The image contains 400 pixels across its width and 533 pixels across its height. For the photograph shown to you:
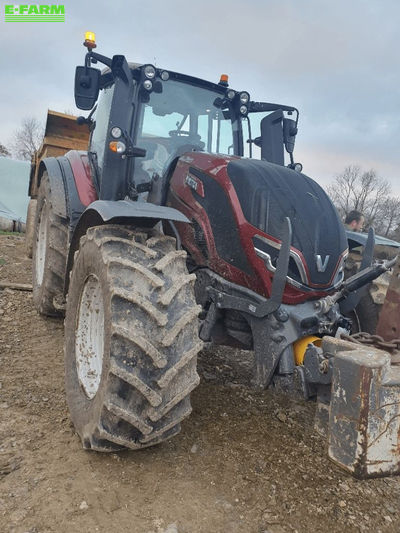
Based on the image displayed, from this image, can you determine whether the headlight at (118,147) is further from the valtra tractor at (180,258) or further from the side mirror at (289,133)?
the side mirror at (289,133)

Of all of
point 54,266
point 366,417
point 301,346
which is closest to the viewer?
point 366,417

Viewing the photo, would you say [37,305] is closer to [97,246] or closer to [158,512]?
[97,246]

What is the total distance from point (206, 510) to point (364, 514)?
30.6 inches

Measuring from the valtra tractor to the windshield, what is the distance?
0.4 inches

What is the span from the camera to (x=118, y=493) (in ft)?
6.78

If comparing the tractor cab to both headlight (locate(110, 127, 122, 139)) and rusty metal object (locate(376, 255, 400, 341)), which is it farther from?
rusty metal object (locate(376, 255, 400, 341))

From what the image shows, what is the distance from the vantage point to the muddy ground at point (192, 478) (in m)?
1.96

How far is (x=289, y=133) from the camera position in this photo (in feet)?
12.8

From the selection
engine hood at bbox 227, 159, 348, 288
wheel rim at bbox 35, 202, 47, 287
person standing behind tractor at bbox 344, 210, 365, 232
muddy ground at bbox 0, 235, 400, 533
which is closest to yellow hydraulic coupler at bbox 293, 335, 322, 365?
engine hood at bbox 227, 159, 348, 288

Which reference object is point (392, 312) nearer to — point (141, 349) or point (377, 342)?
point (377, 342)

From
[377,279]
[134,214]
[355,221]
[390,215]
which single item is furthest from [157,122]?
[390,215]

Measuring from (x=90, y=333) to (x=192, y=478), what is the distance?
104cm

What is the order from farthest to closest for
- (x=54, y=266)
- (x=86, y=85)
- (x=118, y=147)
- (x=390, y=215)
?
1. (x=390, y=215)
2. (x=54, y=266)
3. (x=86, y=85)
4. (x=118, y=147)

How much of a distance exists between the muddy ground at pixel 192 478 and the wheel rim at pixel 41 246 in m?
1.71
